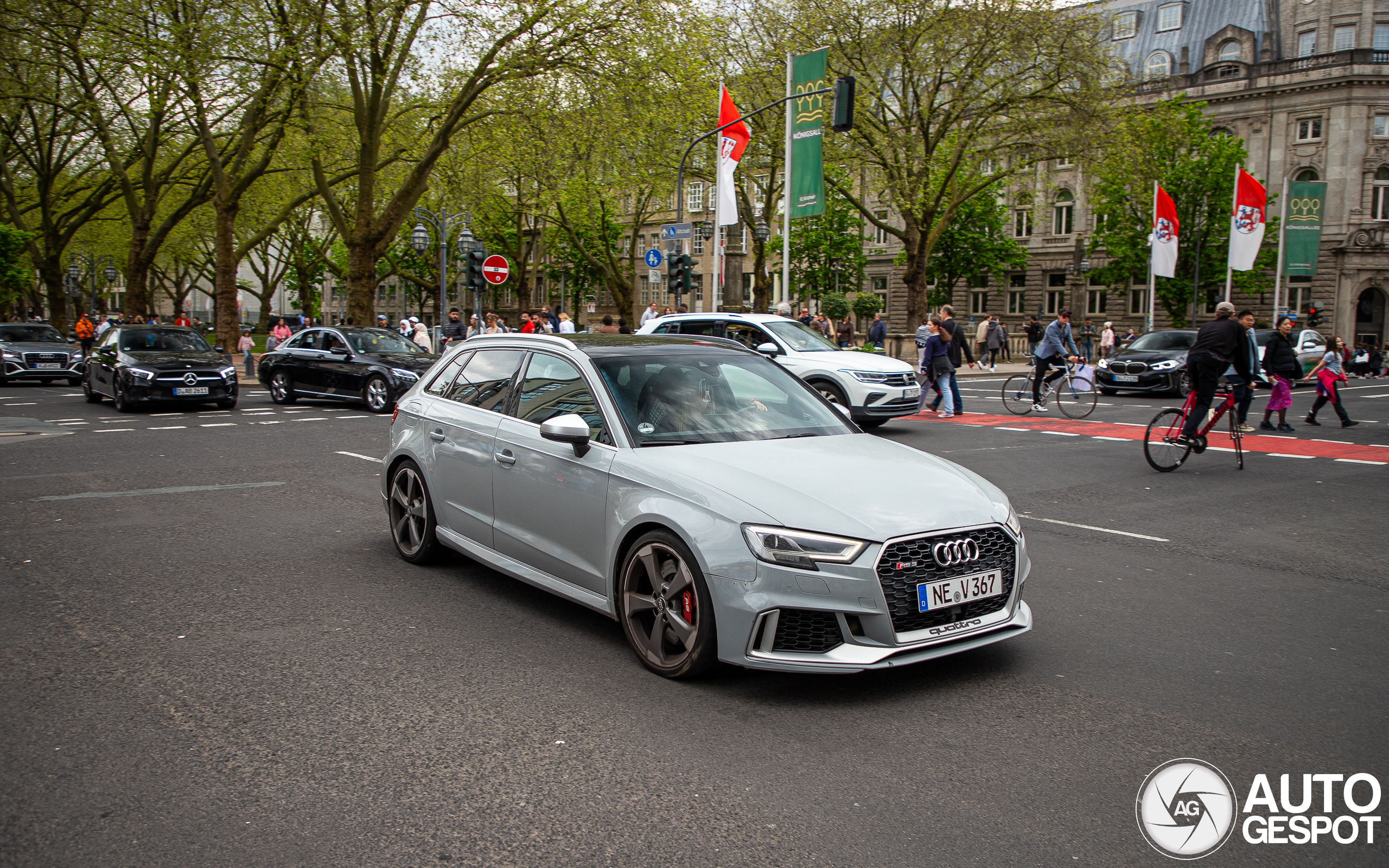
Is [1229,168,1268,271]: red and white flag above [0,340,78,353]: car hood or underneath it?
above

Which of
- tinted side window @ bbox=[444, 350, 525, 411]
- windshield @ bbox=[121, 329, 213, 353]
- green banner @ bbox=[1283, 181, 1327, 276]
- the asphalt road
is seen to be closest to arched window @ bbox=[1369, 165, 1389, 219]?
green banner @ bbox=[1283, 181, 1327, 276]

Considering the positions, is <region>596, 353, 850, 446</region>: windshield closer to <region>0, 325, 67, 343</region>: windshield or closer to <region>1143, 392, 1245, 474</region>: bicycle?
<region>1143, 392, 1245, 474</region>: bicycle

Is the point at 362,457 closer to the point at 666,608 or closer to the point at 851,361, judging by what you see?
the point at 851,361

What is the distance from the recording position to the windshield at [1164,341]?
78.3ft

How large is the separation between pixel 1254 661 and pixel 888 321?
69541 millimetres

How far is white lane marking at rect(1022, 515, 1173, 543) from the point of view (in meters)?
7.82

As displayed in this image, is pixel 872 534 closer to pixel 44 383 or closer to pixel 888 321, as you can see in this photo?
pixel 44 383

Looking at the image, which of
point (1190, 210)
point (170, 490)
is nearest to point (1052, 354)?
point (170, 490)

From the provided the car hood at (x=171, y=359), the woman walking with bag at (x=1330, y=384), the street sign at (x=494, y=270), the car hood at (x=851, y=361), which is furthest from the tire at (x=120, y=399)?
the woman walking with bag at (x=1330, y=384)

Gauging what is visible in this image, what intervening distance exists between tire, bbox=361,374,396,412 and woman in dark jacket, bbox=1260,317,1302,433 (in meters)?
14.4

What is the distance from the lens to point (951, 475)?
486 centimetres

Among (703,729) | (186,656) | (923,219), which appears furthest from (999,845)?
(923,219)

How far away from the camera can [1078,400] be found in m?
18.0

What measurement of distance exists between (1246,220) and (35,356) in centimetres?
3613
